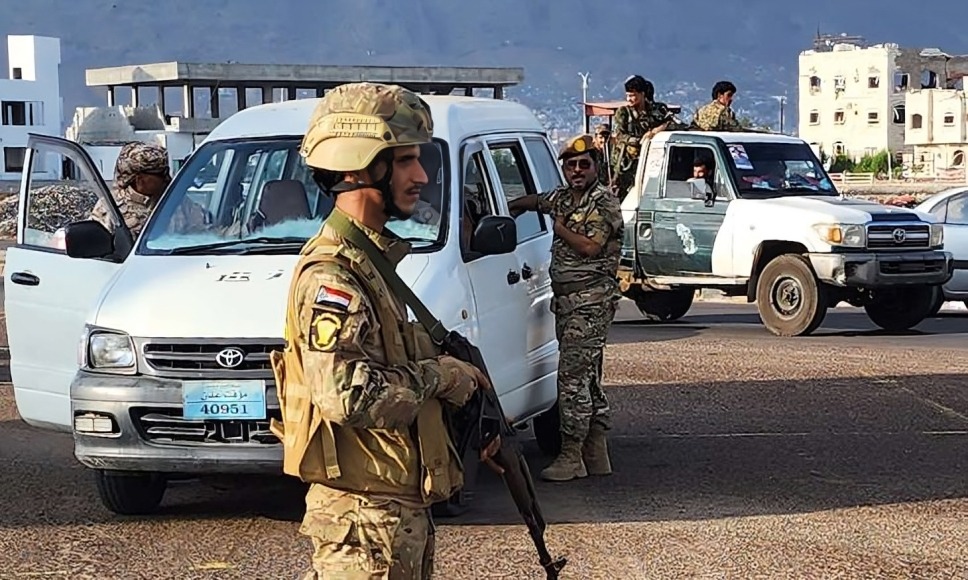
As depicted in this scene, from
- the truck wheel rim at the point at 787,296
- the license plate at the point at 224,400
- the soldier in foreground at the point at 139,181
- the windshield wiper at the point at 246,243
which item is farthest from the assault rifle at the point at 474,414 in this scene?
the truck wheel rim at the point at 787,296

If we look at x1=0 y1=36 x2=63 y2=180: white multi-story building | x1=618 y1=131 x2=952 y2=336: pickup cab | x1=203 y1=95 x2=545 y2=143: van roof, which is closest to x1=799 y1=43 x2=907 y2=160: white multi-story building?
x1=0 y1=36 x2=63 y2=180: white multi-story building

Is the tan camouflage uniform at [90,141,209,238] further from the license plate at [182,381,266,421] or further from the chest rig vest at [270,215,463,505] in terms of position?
the chest rig vest at [270,215,463,505]

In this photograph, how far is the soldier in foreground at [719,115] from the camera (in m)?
16.5

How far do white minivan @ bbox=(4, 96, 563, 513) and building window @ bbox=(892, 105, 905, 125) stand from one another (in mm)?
127821

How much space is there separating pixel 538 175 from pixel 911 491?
8.92 ft

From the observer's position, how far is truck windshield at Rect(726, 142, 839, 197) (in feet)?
50.6

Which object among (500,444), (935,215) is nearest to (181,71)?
(935,215)

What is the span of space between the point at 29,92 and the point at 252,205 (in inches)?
3453

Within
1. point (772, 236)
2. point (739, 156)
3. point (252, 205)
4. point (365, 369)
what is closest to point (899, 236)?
point (772, 236)

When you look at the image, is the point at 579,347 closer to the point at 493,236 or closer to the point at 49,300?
the point at 493,236

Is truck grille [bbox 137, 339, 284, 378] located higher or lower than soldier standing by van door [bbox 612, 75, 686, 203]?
lower

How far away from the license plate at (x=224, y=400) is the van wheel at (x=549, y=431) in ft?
8.59

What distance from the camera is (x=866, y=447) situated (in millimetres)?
9227

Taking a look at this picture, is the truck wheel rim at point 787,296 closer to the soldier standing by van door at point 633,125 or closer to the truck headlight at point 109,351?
the soldier standing by van door at point 633,125
